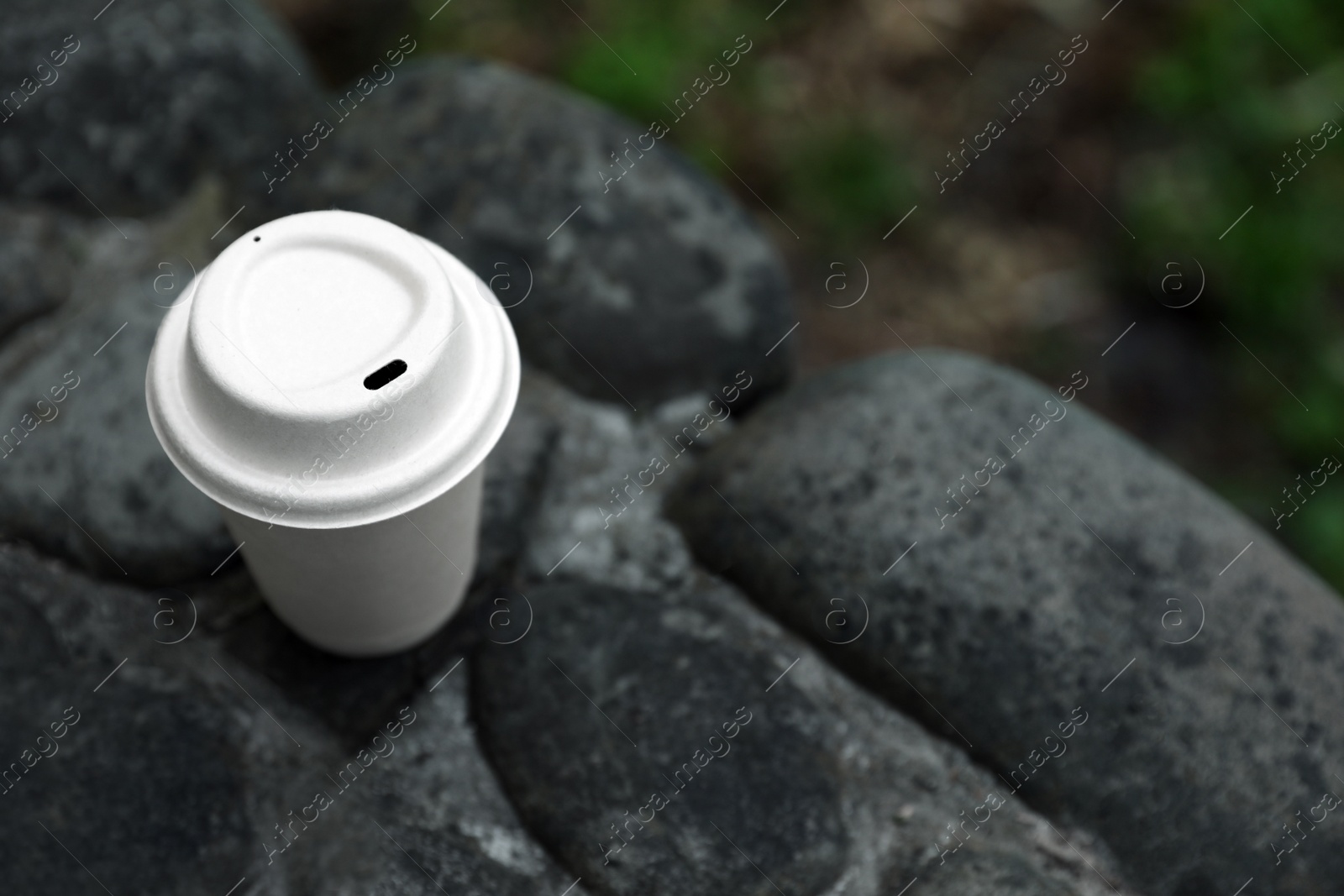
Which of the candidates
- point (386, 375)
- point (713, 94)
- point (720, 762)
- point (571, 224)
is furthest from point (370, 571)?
point (713, 94)

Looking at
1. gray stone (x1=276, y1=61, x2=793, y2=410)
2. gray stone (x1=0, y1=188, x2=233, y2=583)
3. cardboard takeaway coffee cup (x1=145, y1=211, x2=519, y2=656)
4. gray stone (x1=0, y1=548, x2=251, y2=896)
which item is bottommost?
gray stone (x1=0, y1=548, x2=251, y2=896)

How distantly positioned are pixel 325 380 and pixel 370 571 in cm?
38

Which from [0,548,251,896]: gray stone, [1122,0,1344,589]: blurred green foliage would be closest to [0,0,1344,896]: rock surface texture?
[0,548,251,896]: gray stone

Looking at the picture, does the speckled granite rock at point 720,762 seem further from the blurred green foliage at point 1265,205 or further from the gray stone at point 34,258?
the blurred green foliage at point 1265,205

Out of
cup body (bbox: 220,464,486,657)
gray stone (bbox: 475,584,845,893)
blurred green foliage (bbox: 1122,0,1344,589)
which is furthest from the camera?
blurred green foliage (bbox: 1122,0,1344,589)

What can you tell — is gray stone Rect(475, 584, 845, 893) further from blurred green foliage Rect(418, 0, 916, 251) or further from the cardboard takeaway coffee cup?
blurred green foliage Rect(418, 0, 916, 251)

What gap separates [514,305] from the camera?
2182 mm

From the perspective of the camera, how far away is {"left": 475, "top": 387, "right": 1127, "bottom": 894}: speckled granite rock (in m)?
1.76

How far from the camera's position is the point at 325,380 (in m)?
1.32

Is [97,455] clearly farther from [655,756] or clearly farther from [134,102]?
[655,756]

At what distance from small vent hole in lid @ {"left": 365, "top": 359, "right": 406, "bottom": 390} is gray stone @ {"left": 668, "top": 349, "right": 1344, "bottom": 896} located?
33.0 inches

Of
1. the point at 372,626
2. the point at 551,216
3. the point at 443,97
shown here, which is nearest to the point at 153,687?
the point at 372,626

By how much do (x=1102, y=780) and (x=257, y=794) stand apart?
1327 mm

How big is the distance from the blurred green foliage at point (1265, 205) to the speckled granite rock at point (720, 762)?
1.85m
